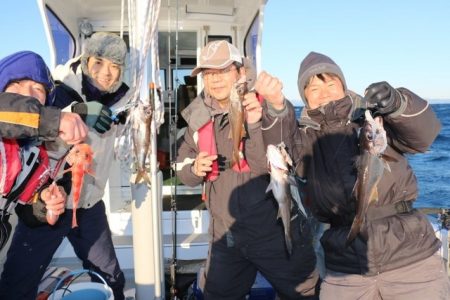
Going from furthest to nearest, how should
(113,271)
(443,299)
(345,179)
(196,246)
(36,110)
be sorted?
1. (196,246)
2. (113,271)
3. (345,179)
4. (443,299)
5. (36,110)

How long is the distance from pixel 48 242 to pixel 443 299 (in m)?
3.32

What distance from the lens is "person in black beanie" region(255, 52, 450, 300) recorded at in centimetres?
271

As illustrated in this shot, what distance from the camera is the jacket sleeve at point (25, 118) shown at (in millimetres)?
2322

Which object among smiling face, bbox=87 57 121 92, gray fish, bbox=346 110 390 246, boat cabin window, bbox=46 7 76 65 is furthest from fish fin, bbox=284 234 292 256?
boat cabin window, bbox=46 7 76 65

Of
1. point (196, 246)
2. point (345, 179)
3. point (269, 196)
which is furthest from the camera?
point (196, 246)

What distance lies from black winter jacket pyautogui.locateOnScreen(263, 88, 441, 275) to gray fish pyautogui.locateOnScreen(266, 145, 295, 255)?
21cm

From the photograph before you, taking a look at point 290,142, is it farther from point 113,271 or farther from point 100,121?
point 113,271

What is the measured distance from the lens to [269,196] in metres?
3.49

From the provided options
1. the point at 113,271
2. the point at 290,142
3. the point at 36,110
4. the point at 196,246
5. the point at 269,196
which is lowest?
the point at 196,246

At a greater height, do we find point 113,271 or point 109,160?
point 109,160

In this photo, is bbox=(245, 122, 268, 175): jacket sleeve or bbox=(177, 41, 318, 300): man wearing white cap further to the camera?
bbox=(177, 41, 318, 300): man wearing white cap

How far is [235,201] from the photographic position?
351 cm

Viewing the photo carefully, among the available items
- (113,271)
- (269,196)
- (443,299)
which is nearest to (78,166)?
(113,271)

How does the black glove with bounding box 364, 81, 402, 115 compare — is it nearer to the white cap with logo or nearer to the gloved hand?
the white cap with logo
